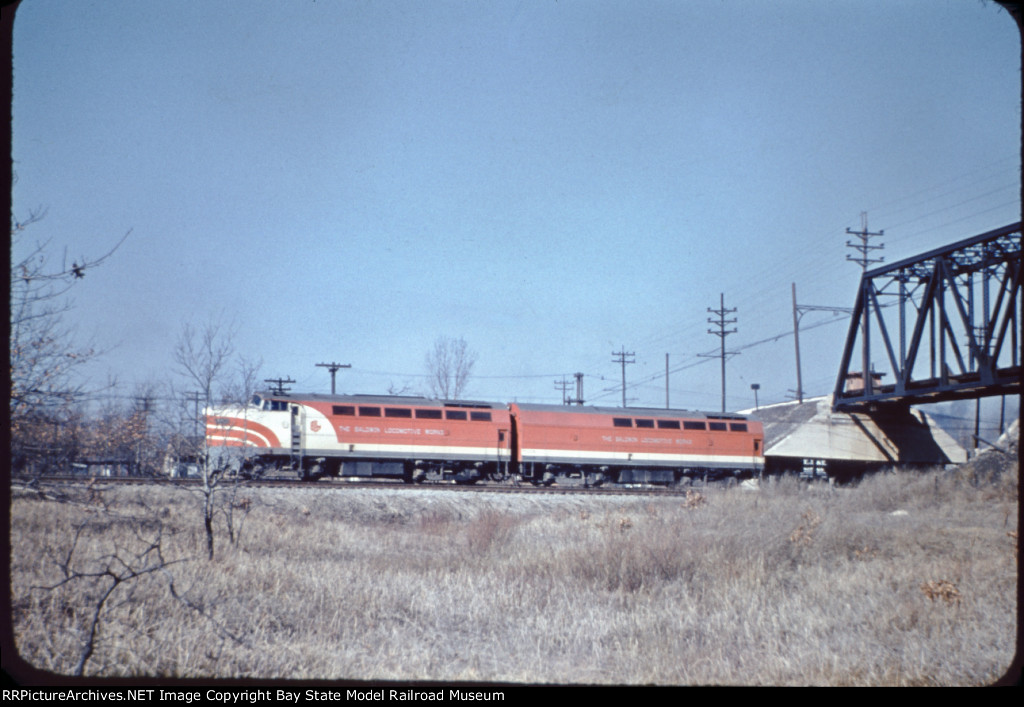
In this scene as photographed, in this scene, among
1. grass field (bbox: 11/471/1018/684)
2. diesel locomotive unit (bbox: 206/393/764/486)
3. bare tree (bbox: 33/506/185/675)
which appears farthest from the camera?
diesel locomotive unit (bbox: 206/393/764/486)

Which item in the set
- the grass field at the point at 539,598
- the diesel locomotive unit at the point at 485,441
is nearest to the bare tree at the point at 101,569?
the grass field at the point at 539,598

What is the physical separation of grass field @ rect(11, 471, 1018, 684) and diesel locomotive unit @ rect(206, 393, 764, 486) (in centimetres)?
772

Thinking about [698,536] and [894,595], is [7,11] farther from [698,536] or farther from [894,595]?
[698,536]

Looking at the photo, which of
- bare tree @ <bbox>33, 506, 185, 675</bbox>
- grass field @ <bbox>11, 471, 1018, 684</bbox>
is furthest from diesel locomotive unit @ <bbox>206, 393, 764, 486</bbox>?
bare tree @ <bbox>33, 506, 185, 675</bbox>

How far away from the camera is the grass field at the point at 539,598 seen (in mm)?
6465

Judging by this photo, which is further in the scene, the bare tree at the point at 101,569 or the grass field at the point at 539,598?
the grass field at the point at 539,598

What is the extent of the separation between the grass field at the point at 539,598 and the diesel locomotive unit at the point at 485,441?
25.3ft

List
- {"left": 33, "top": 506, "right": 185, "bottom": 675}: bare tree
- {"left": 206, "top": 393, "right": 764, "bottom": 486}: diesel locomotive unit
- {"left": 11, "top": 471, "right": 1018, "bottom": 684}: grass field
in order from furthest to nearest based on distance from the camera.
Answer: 1. {"left": 206, "top": 393, "right": 764, "bottom": 486}: diesel locomotive unit
2. {"left": 11, "top": 471, "right": 1018, "bottom": 684}: grass field
3. {"left": 33, "top": 506, "right": 185, "bottom": 675}: bare tree

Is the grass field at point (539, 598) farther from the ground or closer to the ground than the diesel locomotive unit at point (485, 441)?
closer to the ground

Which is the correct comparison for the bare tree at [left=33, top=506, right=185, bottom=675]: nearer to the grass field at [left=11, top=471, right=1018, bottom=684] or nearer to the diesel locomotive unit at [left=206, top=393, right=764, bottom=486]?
the grass field at [left=11, top=471, right=1018, bottom=684]

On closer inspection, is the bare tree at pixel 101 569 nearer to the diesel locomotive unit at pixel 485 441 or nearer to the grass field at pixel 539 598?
the grass field at pixel 539 598

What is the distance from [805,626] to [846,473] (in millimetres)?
30298

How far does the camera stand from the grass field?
646 cm

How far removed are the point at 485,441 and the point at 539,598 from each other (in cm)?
1702
